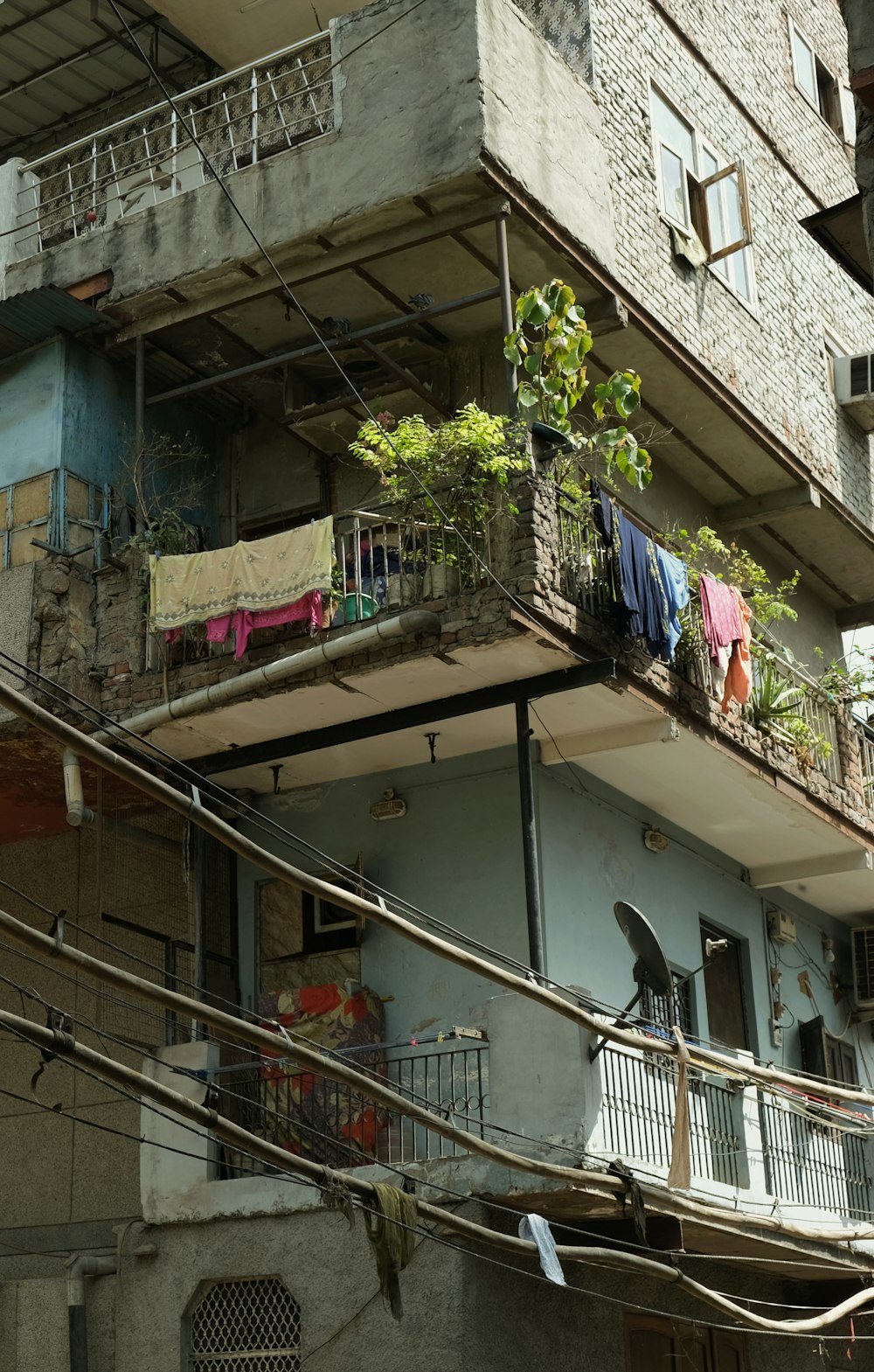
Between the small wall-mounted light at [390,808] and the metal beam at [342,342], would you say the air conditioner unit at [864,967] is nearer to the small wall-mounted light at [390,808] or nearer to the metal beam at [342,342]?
the small wall-mounted light at [390,808]

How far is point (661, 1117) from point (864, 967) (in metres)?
7.52

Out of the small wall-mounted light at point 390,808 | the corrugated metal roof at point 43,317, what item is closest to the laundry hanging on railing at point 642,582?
the small wall-mounted light at point 390,808

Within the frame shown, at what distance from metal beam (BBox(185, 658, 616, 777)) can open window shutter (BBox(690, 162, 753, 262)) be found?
244 inches

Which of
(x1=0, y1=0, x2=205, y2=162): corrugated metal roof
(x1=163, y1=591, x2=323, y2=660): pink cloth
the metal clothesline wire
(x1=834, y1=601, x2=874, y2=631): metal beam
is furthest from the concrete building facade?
(x1=834, y1=601, x2=874, y2=631): metal beam

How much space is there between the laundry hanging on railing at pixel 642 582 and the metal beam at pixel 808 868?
5011 millimetres

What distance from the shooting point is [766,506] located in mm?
19047

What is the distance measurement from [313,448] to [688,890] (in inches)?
228

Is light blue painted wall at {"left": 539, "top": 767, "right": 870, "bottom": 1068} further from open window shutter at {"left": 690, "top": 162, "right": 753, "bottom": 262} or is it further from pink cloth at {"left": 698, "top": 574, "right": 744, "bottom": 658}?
open window shutter at {"left": 690, "top": 162, "right": 753, "bottom": 262}

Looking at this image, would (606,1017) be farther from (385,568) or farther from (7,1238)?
(7,1238)

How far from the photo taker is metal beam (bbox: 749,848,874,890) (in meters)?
18.4

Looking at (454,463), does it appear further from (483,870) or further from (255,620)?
(483,870)

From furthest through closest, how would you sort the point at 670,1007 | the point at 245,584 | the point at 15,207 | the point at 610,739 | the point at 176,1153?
the point at 15,207 → the point at 670,1007 → the point at 610,739 → the point at 245,584 → the point at 176,1153

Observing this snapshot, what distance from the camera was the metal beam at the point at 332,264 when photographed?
14.4 metres

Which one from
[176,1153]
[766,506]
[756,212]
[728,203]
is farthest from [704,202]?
[176,1153]
